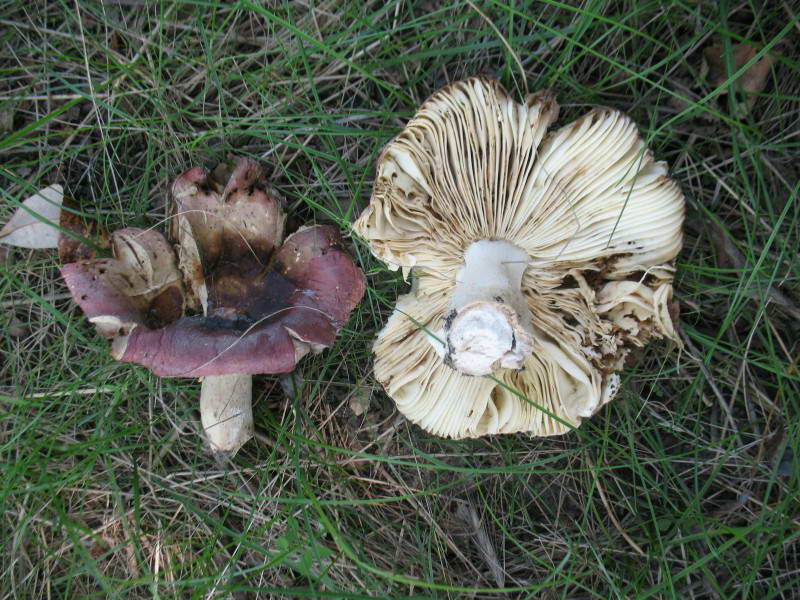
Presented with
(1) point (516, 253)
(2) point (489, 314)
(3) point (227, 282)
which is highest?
(1) point (516, 253)

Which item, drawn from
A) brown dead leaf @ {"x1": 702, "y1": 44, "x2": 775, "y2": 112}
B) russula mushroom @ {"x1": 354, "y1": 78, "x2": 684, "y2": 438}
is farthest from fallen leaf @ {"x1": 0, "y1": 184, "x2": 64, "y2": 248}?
brown dead leaf @ {"x1": 702, "y1": 44, "x2": 775, "y2": 112}

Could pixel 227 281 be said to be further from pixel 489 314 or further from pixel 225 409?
pixel 489 314

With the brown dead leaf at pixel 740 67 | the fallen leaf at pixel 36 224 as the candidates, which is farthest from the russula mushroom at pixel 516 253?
the fallen leaf at pixel 36 224

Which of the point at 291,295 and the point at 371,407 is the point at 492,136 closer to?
the point at 291,295

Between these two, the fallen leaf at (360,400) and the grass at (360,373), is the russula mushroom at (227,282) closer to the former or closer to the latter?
the grass at (360,373)

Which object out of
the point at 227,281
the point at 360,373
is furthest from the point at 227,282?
the point at 360,373

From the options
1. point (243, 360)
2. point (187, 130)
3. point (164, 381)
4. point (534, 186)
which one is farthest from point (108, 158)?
point (534, 186)
